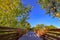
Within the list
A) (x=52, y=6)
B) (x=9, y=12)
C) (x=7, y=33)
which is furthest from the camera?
(x=52, y=6)

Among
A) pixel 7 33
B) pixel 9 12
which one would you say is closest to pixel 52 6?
pixel 9 12

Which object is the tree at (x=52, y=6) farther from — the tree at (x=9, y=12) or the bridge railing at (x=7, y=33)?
the bridge railing at (x=7, y=33)

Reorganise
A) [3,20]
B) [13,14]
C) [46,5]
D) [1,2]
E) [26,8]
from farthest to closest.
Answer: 1. [46,5]
2. [26,8]
3. [13,14]
4. [3,20]
5. [1,2]

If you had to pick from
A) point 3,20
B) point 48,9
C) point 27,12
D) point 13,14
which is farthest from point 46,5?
point 3,20

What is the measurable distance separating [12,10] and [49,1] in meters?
6.81

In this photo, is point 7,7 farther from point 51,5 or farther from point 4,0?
point 51,5

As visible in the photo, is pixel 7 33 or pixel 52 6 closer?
pixel 7 33

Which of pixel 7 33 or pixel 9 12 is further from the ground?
pixel 9 12

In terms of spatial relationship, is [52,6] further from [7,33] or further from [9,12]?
[7,33]

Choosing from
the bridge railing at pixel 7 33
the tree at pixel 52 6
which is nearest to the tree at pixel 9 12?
the tree at pixel 52 6

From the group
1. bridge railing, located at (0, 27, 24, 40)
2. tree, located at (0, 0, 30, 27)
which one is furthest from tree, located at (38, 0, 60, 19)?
bridge railing, located at (0, 27, 24, 40)

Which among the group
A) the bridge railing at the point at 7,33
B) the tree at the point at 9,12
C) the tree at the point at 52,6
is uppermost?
the tree at the point at 52,6

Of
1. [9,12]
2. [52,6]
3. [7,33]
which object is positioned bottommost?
[7,33]

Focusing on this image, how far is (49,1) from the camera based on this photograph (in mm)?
25703
